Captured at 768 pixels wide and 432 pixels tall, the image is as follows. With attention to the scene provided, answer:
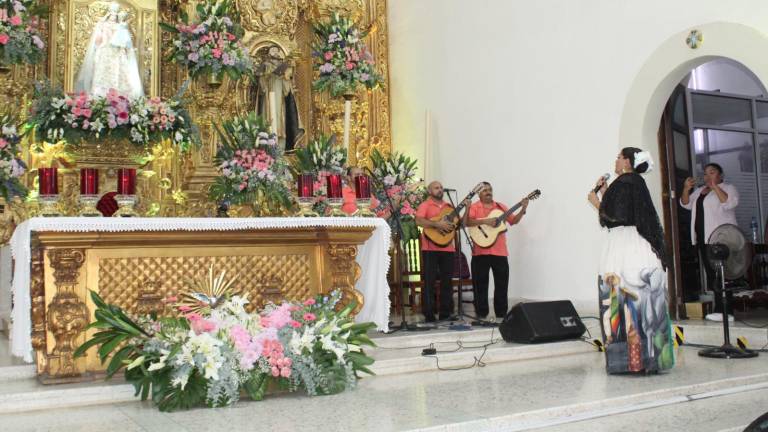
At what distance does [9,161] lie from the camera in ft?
21.9

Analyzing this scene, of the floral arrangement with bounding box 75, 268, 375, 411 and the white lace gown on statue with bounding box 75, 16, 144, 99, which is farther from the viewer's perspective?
the white lace gown on statue with bounding box 75, 16, 144, 99

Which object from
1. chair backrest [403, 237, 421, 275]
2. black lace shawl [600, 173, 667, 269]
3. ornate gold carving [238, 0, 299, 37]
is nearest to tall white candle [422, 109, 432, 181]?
chair backrest [403, 237, 421, 275]

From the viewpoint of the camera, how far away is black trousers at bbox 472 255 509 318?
8.11 m

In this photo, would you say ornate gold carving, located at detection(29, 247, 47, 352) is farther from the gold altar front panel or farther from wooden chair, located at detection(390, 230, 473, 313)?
wooden chair, located at detection(390, 230, 473, 313)

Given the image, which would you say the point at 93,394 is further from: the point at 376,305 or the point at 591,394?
the point at 591,394

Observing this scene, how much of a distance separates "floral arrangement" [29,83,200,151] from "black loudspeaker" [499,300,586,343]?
3.57m

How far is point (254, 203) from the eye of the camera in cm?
695

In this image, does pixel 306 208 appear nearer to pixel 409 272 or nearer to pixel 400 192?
pixel 400 192

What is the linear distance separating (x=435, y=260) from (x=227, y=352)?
149 inches

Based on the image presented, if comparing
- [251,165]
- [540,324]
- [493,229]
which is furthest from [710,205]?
[251,165]

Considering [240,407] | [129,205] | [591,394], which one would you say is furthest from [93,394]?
[591,394]

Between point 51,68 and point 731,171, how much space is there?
957 centimetres

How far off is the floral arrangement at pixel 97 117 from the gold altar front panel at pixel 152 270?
161 centimetres

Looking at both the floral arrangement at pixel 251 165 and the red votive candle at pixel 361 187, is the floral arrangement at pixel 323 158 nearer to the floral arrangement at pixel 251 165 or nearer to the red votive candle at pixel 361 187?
the floral arrangement at pixel 251 165
